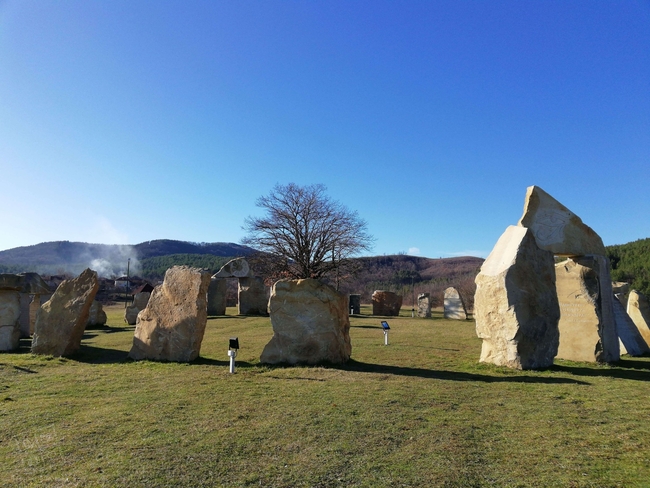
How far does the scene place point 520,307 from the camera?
29.5 ft

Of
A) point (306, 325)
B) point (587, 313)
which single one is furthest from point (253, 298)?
point (587, 313)

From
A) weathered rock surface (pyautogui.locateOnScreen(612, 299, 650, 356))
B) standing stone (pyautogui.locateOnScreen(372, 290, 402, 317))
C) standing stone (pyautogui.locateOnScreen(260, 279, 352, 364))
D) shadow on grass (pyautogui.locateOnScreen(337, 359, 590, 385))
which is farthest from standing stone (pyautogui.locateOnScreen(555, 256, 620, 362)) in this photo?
standing stone (pyautogui.locateOnScreen(372, 290, 402, 317))

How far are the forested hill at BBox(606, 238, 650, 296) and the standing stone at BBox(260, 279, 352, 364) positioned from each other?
3298cm

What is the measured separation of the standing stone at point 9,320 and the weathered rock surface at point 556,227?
13.7m

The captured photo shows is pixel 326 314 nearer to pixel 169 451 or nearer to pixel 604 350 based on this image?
pixel 169 451

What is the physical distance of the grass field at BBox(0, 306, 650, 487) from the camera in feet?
13.1

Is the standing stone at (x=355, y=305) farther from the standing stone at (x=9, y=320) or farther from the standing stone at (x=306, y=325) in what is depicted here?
Result: the standing stone at (x=9, y=320)

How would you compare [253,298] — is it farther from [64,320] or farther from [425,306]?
[64,320]

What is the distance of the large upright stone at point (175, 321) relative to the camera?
10117mm

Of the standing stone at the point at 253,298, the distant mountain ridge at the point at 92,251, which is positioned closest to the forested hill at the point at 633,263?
the standing stone at the point at 253,298

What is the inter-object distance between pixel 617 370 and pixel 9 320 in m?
15.2

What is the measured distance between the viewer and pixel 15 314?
12.7 meters

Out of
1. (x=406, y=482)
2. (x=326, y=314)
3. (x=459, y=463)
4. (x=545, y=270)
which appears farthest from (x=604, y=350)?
(x=406, y=482)

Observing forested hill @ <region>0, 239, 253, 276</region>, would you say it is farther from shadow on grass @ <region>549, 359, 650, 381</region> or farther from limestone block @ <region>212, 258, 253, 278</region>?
shadow on grass @ <region>549, 359, 650, 381</region>
